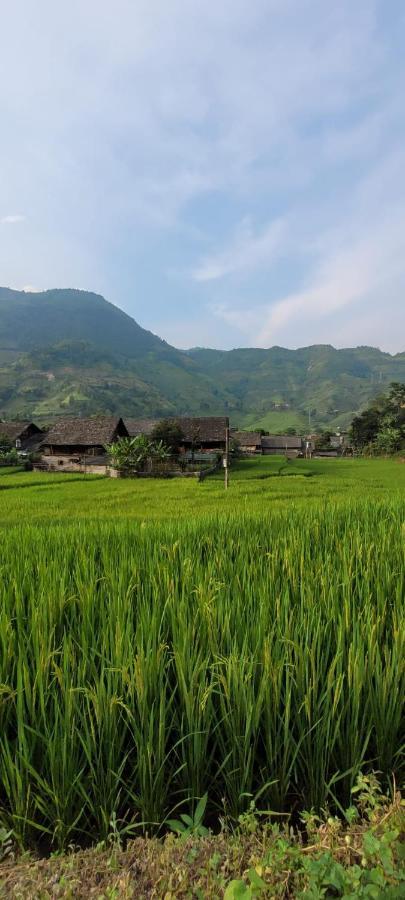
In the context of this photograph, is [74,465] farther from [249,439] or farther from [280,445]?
[280,445]

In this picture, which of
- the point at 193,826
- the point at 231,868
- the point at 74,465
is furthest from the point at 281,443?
the point at 231,868

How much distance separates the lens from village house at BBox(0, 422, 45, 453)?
47.8 m

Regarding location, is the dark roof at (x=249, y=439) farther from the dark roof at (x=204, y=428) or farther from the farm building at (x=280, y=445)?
the dark roof at (x=204, y=428)

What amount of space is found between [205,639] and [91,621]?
2.38 ft

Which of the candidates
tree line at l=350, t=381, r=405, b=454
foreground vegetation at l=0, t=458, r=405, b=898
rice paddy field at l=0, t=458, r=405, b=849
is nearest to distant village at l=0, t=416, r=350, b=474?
tree line at l=350, t=381, r=405, b=454

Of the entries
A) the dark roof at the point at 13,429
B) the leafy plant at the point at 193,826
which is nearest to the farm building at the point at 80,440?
the dark roof at the point at 13,429

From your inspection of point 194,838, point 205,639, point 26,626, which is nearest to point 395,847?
point 194,838

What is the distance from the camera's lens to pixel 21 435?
161 ft

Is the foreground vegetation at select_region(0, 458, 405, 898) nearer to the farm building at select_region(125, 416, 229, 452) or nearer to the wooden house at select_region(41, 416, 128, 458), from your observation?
the wooden house at select_region(41, 416, 128, 458)

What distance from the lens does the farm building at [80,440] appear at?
3588cm

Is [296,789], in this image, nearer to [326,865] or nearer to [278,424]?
[326,865]

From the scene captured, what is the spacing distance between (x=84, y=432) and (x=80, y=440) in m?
1.34

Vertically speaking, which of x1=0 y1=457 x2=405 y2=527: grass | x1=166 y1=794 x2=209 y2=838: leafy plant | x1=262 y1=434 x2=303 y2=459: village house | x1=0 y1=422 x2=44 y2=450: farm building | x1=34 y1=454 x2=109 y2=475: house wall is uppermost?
x1=0 y1=422 x2=44 y2=450: farm building

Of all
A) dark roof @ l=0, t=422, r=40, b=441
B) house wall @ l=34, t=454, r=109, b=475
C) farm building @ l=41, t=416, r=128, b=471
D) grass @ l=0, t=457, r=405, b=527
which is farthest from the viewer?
dark roof @ l=0, t=422, r=40, b=441
